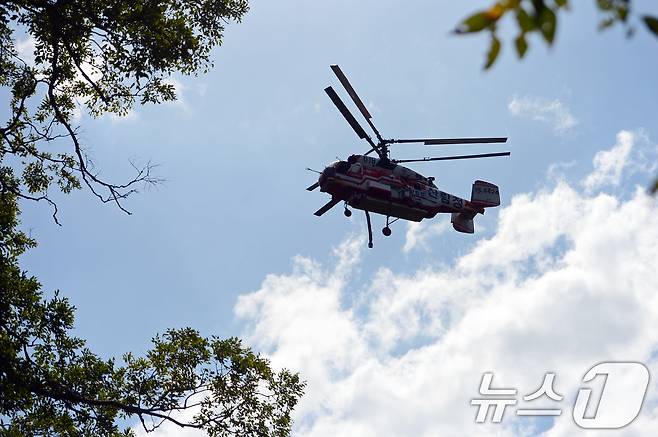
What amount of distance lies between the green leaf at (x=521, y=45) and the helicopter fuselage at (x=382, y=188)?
68.6 ft

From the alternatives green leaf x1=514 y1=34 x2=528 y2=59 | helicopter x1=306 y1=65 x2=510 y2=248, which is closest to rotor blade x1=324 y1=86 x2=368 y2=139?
helicopter x1=306 y1=65 x2=510 y2=248

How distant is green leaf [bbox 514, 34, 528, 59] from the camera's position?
273cm

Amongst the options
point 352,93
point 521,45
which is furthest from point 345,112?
point 521,45

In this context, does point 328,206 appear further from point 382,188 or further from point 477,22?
point 477,22

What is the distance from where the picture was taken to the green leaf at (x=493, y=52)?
2695 millimetres

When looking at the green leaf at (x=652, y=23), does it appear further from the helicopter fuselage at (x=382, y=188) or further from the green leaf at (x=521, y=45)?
the helicopter fuselage at (x=382, y=188)

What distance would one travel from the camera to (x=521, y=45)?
2770 mm

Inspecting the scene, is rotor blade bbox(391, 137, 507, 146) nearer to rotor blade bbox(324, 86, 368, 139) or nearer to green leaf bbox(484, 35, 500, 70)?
rotor blade bbox(324, 86, 368, 139)

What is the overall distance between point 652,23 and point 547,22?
0.33 meters

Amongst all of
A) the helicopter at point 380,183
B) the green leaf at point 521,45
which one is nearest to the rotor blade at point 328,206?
the helicopter at point 380,183

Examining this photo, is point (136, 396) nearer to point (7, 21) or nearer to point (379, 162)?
point (7, 21)

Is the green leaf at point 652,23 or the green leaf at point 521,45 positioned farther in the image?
the green leaf at point 521,45

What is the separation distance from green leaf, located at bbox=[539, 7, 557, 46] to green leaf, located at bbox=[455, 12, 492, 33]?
18cm

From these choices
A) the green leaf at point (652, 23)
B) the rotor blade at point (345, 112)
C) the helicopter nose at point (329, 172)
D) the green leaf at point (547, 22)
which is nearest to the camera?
the green leaf at point (652, 23)
